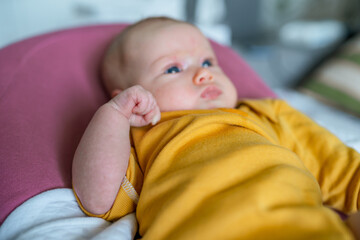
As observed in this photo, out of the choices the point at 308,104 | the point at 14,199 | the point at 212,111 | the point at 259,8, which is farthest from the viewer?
the point at 259,8

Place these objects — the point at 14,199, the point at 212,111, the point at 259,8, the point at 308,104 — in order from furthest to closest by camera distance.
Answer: the point at 259,8 → the point at 308,104 → the point at 212,111 → the point at 14,199

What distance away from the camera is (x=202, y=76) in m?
0.78

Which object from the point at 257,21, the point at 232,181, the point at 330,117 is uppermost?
the point at 232,181

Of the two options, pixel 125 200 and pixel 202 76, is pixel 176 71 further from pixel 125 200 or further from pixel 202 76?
pixel 125 200

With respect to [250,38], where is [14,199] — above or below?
above

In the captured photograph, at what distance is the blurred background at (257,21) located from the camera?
1.69 meters

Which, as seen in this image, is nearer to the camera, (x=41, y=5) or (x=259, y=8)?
(x=41, y=5)

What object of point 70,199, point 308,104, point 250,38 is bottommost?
point 308,104

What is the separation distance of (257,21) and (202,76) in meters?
1.51

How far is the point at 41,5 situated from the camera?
164cm

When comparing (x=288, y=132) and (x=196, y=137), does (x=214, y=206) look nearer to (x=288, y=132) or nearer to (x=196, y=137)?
(x=196, y=137)

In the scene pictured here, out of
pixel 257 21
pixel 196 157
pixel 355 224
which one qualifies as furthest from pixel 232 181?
pixel 257 21

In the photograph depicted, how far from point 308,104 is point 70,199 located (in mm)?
1273

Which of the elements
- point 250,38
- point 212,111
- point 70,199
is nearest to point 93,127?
point 70,199
